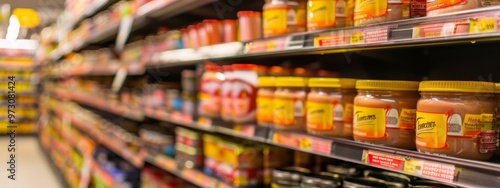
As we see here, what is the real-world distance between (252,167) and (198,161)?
459mm

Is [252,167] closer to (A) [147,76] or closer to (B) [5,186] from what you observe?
(A) [147,76]

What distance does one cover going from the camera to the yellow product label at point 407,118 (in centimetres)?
111

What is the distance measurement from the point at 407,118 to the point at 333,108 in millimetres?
241

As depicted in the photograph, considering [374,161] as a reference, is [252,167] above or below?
below

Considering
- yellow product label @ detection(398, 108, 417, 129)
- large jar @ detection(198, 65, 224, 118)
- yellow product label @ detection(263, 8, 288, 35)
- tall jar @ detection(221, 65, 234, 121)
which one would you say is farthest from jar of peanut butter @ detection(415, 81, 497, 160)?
large jar @ detection(198, 65, 224, 118)

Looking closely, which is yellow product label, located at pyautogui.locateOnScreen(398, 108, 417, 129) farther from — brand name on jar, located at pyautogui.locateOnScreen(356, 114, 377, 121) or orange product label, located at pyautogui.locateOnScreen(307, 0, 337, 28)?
orange product label, located at pyautogui.locateOnScreen(307, 0, 337, 28)

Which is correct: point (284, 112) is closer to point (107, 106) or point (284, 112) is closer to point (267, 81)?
point (267, 81)

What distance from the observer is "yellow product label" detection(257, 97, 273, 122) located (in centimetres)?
165

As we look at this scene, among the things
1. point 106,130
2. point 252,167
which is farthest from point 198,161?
point 106,130

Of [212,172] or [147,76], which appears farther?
[147,76]

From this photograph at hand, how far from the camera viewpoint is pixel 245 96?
74.2 inches

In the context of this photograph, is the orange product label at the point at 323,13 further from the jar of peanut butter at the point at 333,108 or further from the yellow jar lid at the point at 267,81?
the yellow jar lid at the point at 267,81

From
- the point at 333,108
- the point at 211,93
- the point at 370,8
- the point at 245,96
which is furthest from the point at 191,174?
the point at 370,8

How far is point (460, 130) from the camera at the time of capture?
3.13ft
